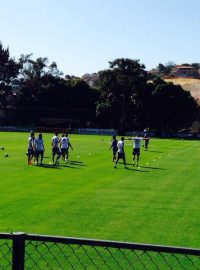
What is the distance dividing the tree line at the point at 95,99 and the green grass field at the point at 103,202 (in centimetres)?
5216

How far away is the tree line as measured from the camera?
8156 centimetres

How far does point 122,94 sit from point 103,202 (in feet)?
224

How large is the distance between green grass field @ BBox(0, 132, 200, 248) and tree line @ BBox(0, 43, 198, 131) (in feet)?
171

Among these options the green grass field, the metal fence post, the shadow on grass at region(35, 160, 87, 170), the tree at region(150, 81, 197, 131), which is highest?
the tree at region(150, 81, 197, 131)

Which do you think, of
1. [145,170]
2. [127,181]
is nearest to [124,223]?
[127,181]

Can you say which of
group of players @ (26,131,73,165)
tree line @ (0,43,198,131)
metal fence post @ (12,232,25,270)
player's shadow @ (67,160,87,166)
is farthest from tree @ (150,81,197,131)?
metal fence post @ (12,232,25,270)

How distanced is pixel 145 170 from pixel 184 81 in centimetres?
10480

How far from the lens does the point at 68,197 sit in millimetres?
18297

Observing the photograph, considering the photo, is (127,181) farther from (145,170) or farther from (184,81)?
(184,81)

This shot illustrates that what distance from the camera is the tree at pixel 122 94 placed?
8300 cm

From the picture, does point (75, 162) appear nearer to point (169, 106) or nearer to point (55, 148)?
point (55, 148)

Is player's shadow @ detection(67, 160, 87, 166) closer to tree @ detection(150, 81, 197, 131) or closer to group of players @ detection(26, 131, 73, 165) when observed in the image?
group of players @ detection(26, 131, 73, 165)

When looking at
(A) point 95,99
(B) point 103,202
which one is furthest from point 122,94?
(B) point 103,202

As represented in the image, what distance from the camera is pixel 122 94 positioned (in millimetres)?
84875
